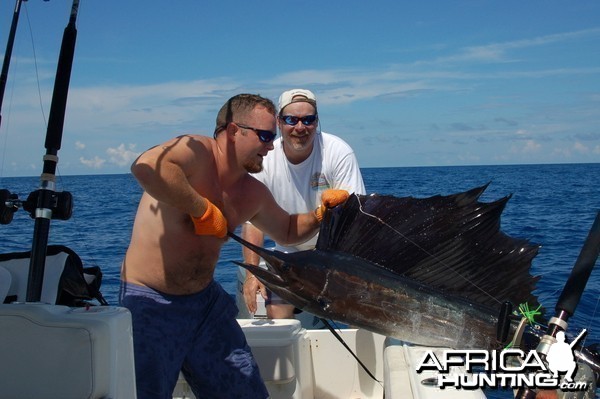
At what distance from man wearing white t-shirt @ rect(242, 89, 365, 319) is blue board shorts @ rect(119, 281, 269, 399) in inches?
32.8

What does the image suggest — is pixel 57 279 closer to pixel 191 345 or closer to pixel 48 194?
pixel 48 194

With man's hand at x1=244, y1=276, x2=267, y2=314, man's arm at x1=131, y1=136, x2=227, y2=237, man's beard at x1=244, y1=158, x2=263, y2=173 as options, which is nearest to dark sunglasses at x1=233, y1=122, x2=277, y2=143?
man's beard at x1=244, y1=158, x2=263, y2=173

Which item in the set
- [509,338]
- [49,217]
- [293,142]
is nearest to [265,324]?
[293,142]

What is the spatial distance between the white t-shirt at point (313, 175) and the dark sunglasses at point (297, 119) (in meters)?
0.17

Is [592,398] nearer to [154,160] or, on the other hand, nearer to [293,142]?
[154,160]

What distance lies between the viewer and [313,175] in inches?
139

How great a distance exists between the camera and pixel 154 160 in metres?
2.11

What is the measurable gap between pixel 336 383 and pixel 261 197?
1.10 m

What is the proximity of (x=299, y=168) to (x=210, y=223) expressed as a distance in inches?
54.6

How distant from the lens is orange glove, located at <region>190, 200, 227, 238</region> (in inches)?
85.9

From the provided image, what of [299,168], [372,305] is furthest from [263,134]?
[299,168]

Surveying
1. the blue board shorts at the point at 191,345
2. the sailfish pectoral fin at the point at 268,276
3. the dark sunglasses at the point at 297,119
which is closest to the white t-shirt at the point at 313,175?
the dark sunglasses at the point at 297,119

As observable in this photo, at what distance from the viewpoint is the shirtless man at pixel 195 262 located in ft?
7.36

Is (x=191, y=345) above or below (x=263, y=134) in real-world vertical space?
below
